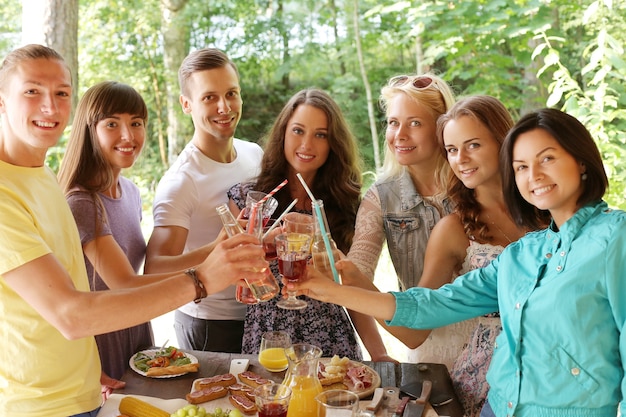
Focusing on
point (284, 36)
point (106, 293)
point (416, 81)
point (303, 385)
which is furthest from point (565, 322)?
point (284, 36)

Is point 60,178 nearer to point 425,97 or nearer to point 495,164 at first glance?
point 425,97

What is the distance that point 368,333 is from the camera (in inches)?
108

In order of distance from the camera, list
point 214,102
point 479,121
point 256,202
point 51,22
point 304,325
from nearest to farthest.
A: point 256,202
point 479,121
point 304,325
point 214,102
point 51,22

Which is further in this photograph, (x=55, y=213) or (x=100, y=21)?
(x=100, y=21)

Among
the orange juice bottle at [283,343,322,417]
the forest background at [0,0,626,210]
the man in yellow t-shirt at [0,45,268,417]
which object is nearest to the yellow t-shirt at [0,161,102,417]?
the man in yellow t-shirt at [0,45,268,417]

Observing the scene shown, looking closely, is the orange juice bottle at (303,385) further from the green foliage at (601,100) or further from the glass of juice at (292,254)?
the green foliage at (601,100)

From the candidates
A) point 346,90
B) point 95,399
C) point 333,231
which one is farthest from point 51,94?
point 346,90

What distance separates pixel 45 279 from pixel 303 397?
31.2 inches

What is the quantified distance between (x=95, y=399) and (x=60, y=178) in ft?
3.12

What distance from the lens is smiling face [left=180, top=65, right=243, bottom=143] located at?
2.93m

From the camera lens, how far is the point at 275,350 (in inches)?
88.4

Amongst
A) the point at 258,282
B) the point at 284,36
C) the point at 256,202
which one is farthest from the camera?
the point at 284,36

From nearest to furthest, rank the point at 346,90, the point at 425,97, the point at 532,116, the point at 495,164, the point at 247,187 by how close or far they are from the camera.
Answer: the point at 532,116 → the point at 495,164 → the point at 425,97 → the point at 247,187 → the point at 346,90

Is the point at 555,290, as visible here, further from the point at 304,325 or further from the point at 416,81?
the point at 416,81
